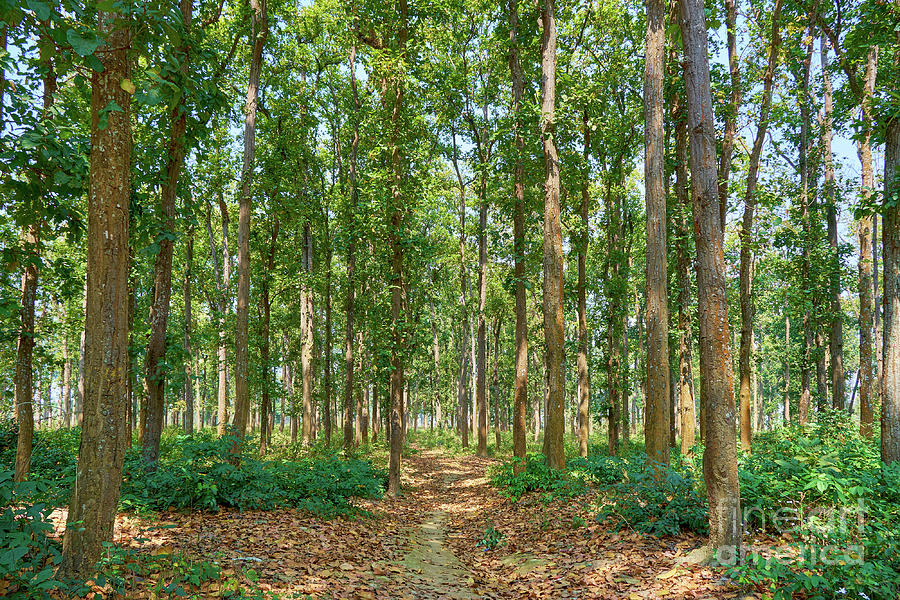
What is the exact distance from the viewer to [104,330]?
4148 mm

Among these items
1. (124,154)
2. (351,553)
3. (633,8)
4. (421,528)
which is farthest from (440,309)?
(124,154)

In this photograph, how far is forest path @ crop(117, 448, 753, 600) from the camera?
17.3ft

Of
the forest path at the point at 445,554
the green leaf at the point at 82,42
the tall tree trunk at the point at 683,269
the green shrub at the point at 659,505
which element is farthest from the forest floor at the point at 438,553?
the tall tree trunk at the point at 683,269

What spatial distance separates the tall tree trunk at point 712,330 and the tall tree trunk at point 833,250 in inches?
550

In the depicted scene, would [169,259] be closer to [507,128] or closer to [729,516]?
[507,128]

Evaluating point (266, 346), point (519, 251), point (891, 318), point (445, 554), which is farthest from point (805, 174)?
point (266, 346)

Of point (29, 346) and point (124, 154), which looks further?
point (29, 346)

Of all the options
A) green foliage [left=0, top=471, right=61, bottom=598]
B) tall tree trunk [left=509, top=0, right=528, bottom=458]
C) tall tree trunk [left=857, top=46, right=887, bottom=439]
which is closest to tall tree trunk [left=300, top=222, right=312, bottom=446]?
tall tree trunk [left=509, top=0, right=528, bottom=458]

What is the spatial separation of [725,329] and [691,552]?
2894mm

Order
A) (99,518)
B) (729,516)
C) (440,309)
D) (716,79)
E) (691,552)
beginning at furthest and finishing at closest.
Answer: (440,309) → (716,79) → (691,552) → (729,516) → (99,518)

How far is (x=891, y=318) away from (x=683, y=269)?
21.2 ft

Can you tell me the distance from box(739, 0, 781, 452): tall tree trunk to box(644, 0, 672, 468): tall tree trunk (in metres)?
4.91

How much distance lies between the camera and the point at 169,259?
898 cm

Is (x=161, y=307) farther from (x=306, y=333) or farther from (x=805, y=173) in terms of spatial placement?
(x=805, y=173)
